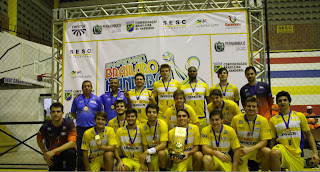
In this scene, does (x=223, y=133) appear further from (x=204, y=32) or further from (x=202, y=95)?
(x=204, y=32)

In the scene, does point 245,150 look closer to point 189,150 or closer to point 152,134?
point 189,150

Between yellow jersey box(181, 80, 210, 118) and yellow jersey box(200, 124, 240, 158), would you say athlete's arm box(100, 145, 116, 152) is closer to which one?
yellow jersey box(200, 124, 240, 158)

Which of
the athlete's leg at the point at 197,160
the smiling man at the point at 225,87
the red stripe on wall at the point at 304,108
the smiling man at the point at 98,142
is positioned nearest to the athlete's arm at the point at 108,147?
the smiling man at the point at 98,142

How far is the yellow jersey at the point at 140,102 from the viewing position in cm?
459

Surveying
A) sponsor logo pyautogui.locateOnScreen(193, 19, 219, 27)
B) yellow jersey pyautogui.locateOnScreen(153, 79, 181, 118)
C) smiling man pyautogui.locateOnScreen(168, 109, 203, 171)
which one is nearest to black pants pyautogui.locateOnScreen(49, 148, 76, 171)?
smiling man pyautogui.locateOnScreen(168, 109, 203, 171)

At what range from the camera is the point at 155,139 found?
12.6 feet

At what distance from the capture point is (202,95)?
15.0 ft

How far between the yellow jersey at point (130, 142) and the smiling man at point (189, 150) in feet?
1.73

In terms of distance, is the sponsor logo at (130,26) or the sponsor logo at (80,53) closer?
the sponsor logo at (130,26)

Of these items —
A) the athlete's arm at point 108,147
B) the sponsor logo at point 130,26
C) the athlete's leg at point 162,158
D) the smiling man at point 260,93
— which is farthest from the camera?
the sponsor logo at point 130,26

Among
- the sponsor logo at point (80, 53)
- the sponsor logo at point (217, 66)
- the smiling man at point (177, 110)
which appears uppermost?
the sponsor logo at point (80, 53)

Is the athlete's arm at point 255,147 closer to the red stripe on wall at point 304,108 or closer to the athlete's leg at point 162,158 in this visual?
the athlete's leg at point 162,158

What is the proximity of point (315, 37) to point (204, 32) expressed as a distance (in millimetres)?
6875

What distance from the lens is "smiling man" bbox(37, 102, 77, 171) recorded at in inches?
149
